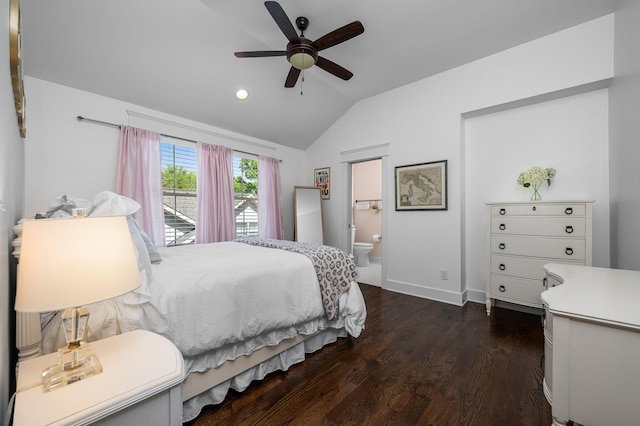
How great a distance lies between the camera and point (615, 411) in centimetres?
90

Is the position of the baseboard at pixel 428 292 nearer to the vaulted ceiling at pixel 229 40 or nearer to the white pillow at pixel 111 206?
the vaulted ceiling at pixel 229 40

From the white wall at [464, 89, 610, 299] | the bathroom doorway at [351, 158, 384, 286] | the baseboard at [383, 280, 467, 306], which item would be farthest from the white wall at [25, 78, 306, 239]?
the bathroom doorway at [351, 158, 384, 286]

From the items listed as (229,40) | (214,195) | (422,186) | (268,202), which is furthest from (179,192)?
(422,186)

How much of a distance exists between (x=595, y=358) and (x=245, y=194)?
396 cm

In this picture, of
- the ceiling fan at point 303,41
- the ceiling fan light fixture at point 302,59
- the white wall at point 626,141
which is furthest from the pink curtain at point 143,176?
the white wall at point 626,141

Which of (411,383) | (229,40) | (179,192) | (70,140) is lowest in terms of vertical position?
(411,383)

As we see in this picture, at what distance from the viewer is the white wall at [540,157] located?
8.41 ft

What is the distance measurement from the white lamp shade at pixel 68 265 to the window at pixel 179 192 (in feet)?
9.04

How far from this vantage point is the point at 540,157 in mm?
2850

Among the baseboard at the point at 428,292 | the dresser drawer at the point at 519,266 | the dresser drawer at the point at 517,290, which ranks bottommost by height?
the baseboard at the point at 428,292

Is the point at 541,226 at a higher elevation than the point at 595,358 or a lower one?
higher

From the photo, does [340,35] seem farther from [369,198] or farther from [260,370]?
[369,198]

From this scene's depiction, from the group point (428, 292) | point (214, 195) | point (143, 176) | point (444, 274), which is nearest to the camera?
point (143, 176)

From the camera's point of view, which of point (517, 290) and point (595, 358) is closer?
point (595, 358)
